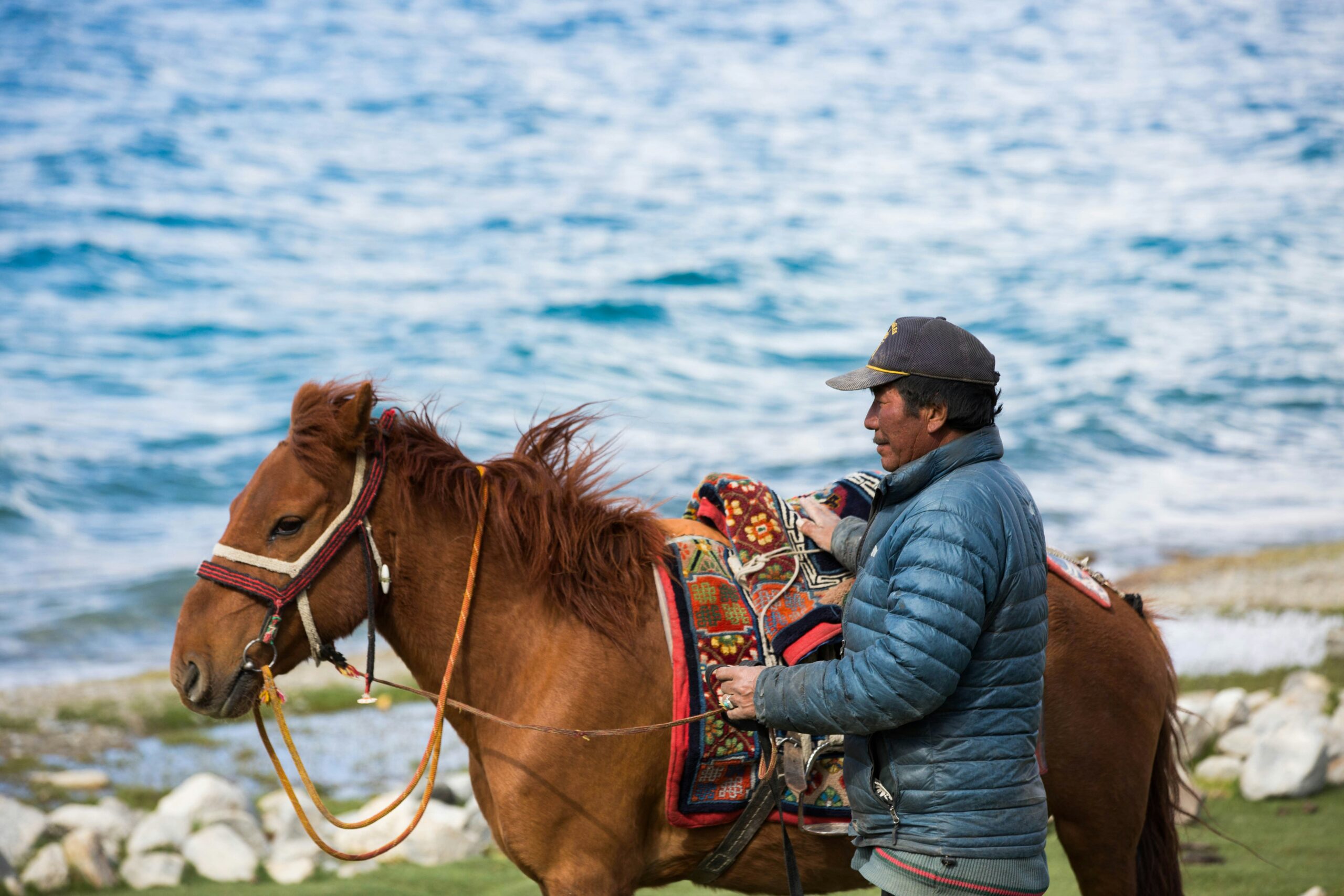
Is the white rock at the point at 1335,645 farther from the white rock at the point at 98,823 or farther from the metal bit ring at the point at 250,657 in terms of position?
the white rock at the point at 98,823

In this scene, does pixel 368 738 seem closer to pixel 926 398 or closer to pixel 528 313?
pixel 926 398

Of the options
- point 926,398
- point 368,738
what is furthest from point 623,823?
point 368,738

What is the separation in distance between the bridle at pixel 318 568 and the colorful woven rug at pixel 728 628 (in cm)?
73

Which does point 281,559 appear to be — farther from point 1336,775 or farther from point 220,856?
point 1336,775

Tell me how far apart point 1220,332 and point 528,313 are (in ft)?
35.9

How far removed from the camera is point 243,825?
4.84 metres

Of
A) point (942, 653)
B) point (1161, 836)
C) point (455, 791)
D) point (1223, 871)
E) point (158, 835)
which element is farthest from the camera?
point (455, 791)

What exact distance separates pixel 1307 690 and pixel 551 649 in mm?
5002

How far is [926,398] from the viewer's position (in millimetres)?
1994

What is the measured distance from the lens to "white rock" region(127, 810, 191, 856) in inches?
180

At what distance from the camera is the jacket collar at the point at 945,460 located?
1.99m

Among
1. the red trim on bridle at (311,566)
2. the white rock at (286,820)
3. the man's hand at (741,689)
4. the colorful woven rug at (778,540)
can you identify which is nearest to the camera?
the man's hand at (741,689)

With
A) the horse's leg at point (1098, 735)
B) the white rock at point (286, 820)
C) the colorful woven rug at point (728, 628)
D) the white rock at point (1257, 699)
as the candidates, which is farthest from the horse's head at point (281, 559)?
the white rock at point (1257, 699)

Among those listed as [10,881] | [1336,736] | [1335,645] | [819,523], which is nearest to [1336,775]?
[1336,736]
